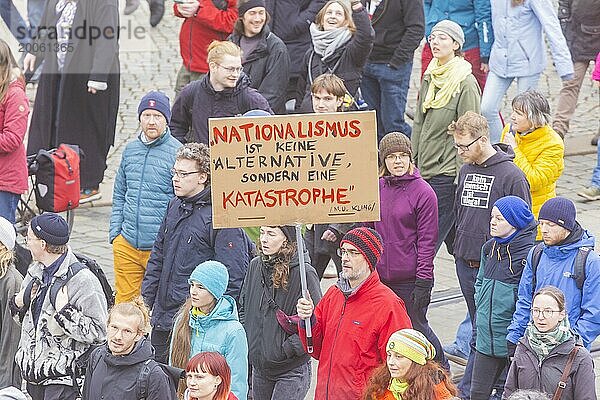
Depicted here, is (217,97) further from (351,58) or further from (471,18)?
(471,18)

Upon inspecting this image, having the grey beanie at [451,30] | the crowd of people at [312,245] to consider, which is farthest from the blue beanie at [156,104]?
the grey beanie at [451,30]

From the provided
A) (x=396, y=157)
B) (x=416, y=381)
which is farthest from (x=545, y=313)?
(x=396, y=157)

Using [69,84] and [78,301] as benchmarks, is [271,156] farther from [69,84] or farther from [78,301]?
[69,84]

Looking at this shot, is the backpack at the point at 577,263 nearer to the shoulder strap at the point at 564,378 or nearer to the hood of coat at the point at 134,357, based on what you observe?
the shoulder strap at the point at 564,378

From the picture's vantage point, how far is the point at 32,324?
8.45 m

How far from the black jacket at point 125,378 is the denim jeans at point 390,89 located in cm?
625

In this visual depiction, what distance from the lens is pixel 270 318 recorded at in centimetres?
855

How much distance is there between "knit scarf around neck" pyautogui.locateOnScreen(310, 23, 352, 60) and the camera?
12094 mm

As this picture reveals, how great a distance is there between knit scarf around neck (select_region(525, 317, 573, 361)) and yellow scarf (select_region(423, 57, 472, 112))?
3.42m

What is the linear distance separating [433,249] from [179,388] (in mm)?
2257

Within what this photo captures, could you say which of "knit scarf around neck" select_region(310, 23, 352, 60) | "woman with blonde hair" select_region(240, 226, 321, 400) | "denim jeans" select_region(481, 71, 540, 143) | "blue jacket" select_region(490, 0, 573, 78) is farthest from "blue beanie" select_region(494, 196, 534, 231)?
"blue jacket" select_region(490, 0, 573, 78)

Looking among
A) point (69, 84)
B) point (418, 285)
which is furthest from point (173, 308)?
point (69, 84)

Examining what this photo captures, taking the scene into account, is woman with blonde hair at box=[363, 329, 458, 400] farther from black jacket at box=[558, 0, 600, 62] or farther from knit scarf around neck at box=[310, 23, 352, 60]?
black jacket at box=[558, 0, 600, 62]

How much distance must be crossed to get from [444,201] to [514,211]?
6.76 feet
